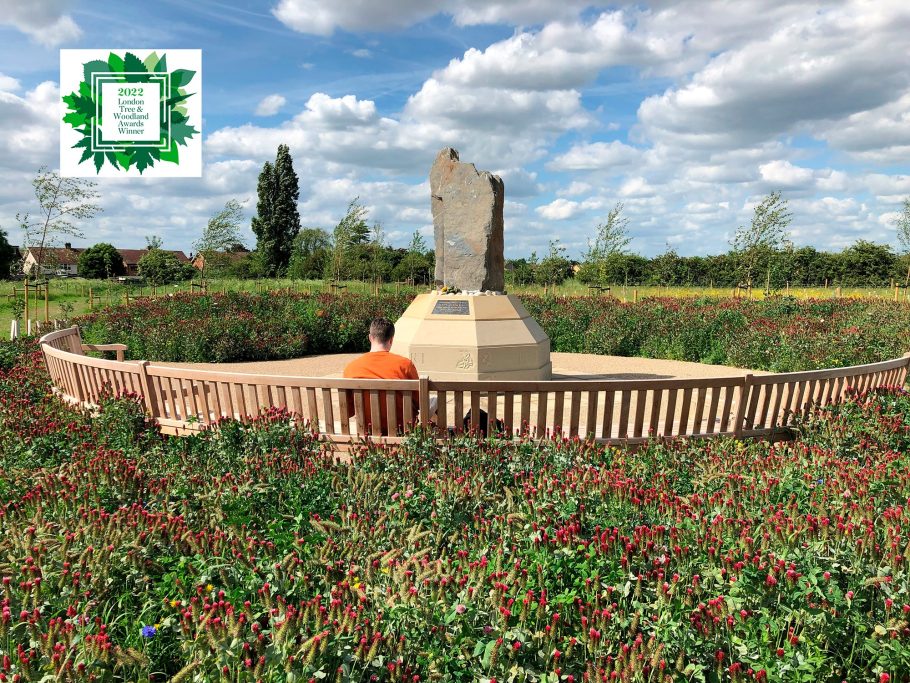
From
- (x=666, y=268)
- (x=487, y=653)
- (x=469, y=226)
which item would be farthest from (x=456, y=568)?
(x=666, y=268)

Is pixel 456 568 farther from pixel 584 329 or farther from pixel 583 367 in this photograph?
pixel 584 329

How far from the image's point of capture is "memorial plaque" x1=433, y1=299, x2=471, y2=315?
8898 millimetres

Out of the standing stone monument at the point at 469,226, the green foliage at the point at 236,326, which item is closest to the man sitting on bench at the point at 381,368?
the standing stone monument at the point at 469,226

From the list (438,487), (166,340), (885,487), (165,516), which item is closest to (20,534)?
(165,516)

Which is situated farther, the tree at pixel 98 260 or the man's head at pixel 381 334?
the tree at pixel 98 260

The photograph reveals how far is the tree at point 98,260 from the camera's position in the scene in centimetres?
6506

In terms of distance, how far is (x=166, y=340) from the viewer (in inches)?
511

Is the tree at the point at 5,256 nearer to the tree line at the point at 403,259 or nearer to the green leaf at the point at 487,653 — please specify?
the tree line at the point at 403,259

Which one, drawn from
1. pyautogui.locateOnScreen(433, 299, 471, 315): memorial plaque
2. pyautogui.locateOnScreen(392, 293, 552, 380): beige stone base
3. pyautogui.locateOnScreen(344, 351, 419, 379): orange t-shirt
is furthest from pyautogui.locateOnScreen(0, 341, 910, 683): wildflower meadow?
pyautogui.locateOnScreen(433, 299, 471, 315): memorial plaque

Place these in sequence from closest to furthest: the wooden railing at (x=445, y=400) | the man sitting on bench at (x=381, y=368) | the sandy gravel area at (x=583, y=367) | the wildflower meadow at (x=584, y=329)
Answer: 1. the wooden railing at (x=445, y=400)
2. the man sitting on bench at (x=381, y=368)
3. the sandy gravel area at (x=583, y=367)
4. the wildflower meadow at (x=584, y=329)

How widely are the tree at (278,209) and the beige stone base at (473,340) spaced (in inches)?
1808

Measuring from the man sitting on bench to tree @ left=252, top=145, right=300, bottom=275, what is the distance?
4874cm

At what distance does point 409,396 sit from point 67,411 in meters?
3.55

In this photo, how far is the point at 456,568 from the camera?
303 centimetres
